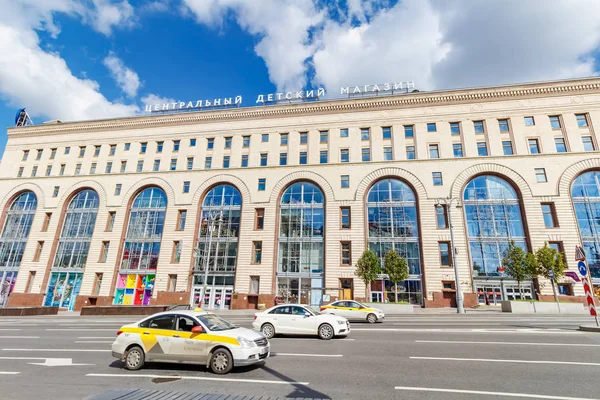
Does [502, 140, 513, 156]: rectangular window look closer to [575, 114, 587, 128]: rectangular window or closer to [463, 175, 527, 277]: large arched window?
[463, 175, 527, 277]: large arched window

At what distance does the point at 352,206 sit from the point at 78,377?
104 feet

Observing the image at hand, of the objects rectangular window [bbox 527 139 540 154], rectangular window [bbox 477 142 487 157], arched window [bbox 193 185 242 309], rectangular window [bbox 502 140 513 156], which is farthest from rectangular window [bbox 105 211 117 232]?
rectangular window [bbox 527 139 540 154]

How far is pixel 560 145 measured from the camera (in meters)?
35.6

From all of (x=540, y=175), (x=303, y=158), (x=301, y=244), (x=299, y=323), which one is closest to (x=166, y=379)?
(x=299, y=323)

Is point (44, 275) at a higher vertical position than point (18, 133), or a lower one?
lower

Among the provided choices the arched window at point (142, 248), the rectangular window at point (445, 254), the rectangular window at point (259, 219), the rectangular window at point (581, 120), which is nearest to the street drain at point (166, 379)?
the rectangular window at point (259, 219)

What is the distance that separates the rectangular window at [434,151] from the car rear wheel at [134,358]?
37.2 m

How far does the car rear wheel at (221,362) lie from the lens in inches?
→ 331

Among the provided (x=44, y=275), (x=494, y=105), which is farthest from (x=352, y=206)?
(x=44, y=275)

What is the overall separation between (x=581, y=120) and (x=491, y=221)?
16200 millimetres

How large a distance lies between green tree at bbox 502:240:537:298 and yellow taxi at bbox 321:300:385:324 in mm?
18122

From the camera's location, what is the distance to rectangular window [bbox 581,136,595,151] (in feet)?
115

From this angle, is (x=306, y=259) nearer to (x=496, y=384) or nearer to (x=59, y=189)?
(x=496, y=384)

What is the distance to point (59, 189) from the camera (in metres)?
45.6
